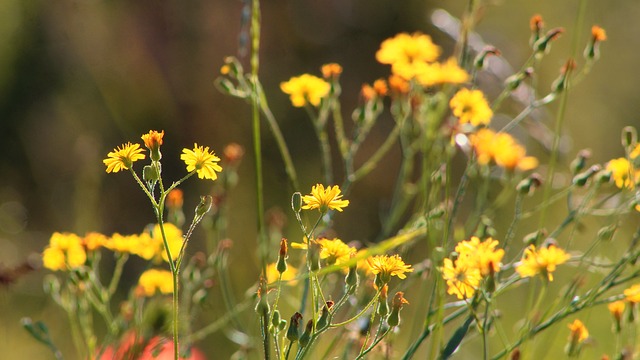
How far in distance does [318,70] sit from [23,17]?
0.95m

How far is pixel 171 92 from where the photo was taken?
259 centimetres

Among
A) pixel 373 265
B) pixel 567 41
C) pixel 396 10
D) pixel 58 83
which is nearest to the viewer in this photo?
pixel 373 265

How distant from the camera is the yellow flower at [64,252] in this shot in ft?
2.81

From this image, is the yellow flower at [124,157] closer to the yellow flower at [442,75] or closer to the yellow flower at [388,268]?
the yellow flower at [388,268]

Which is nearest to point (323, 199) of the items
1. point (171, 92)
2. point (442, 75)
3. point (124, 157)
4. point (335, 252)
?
point (335, 252)

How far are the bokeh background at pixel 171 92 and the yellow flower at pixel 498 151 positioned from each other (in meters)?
1.17

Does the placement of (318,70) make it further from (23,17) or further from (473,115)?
(473,115)

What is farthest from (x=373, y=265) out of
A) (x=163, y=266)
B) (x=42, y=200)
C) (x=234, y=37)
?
(x=234, y=37)

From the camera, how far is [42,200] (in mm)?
2402

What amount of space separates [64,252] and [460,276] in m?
0.41

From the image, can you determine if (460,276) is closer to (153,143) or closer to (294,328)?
(294,328)

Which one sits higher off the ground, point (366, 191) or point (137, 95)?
point (137, 95)

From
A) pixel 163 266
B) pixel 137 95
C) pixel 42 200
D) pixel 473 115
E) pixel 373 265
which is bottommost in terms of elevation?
pixel 373 265

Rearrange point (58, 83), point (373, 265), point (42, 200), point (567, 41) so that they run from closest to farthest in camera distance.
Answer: point (373, 265)
point (42, 200)
point (58, 83)
point (567, 41)
